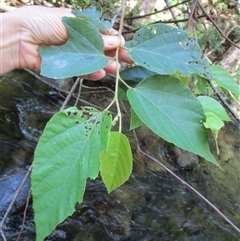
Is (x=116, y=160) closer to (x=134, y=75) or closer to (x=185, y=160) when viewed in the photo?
(x=134, y=75)

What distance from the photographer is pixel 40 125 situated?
127 inches

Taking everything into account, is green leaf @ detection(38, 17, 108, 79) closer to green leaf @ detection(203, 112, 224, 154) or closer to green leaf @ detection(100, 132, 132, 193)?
green leaf @ detection(100, 132, 132, 193)

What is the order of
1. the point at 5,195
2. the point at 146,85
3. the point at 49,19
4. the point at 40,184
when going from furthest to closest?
the point at 5,195
the point at 49,19
the point at 146,85
the point at 40,184

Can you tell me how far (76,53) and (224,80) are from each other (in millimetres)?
375

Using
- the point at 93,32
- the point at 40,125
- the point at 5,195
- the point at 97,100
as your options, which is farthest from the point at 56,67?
the point at 97,100

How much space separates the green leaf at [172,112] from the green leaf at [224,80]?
219 millimetres

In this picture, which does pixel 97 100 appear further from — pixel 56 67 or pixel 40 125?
pixel 56 67

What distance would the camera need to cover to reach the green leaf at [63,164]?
496mm

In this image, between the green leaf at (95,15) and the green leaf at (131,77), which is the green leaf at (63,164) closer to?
the green leaf at (131,77)

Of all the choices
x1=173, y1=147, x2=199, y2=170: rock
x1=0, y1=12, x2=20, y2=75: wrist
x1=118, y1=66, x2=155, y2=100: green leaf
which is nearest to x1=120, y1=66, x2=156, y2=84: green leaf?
x1=118, y1=66, x2=155, y2=100: green leaf

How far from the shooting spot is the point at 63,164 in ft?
1.70

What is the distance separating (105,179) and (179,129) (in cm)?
17

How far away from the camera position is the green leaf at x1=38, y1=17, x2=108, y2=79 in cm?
63

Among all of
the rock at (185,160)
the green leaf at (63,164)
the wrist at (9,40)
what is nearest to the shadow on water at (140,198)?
the rock at (185,160)
